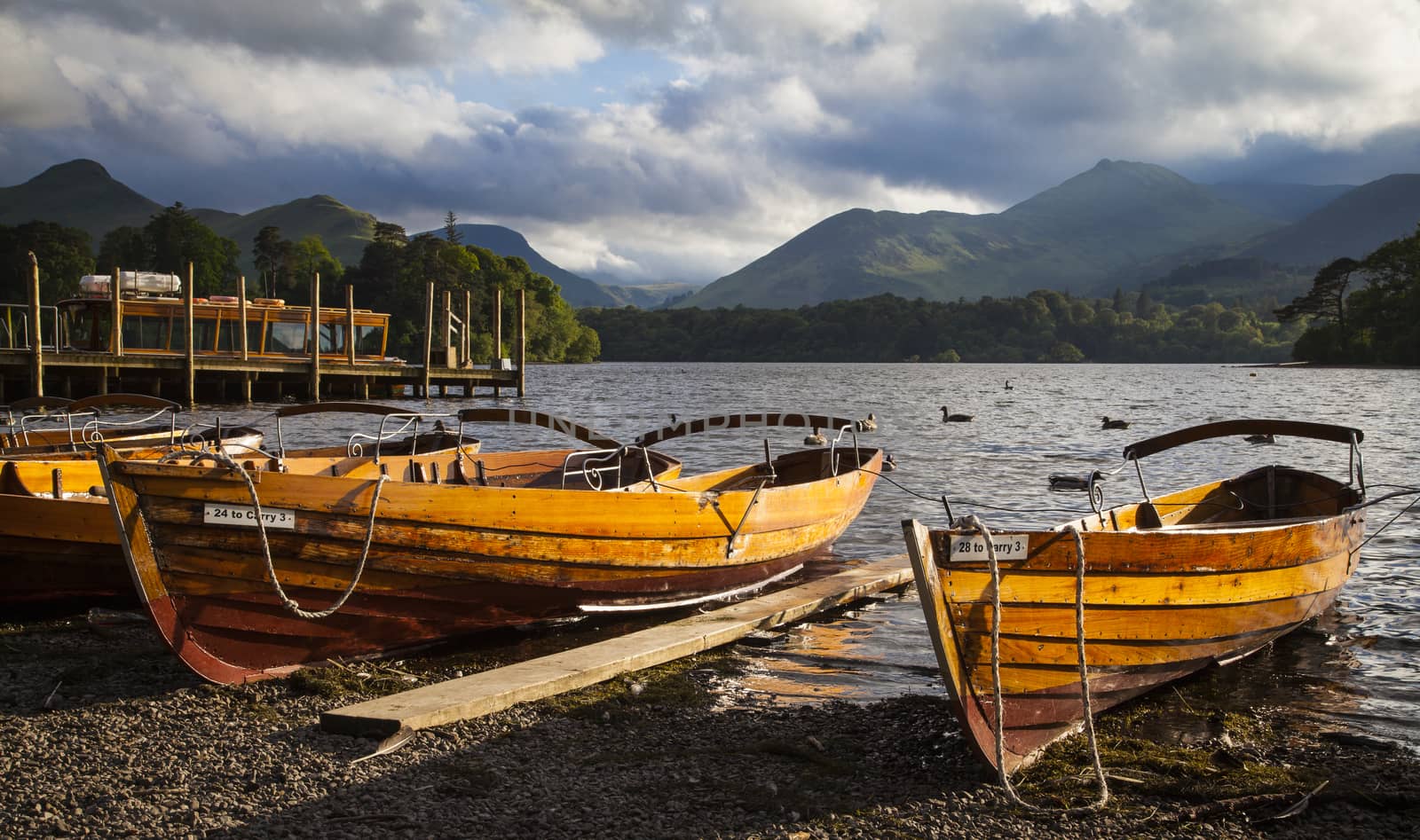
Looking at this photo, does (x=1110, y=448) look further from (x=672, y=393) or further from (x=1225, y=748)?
(x=672, y=393)

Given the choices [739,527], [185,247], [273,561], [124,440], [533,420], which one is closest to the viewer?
[273,561]

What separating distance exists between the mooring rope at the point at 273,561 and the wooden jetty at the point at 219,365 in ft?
98.2

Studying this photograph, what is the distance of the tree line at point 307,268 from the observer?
371 ft

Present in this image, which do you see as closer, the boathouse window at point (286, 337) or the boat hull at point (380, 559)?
the boat hull at point (380, 559)

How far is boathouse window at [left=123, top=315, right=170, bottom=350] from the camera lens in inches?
1720

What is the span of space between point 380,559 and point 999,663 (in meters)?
5.22

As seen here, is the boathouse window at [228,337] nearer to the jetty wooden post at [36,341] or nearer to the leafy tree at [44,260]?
the jetty wooden post at [36,341]

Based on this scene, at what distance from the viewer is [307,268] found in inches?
5335

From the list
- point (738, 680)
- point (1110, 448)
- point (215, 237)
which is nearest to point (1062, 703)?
point (738, 680)

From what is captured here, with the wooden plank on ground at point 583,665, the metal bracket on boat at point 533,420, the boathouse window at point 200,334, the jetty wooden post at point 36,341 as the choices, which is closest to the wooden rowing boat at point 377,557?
the wooden plank on ground at point 583,665

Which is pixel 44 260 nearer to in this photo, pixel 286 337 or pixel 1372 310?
pixel 286 337

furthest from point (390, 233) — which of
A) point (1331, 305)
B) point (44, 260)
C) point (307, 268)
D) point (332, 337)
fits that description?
point (1331, 305)

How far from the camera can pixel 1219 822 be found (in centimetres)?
627

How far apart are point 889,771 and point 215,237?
142m
